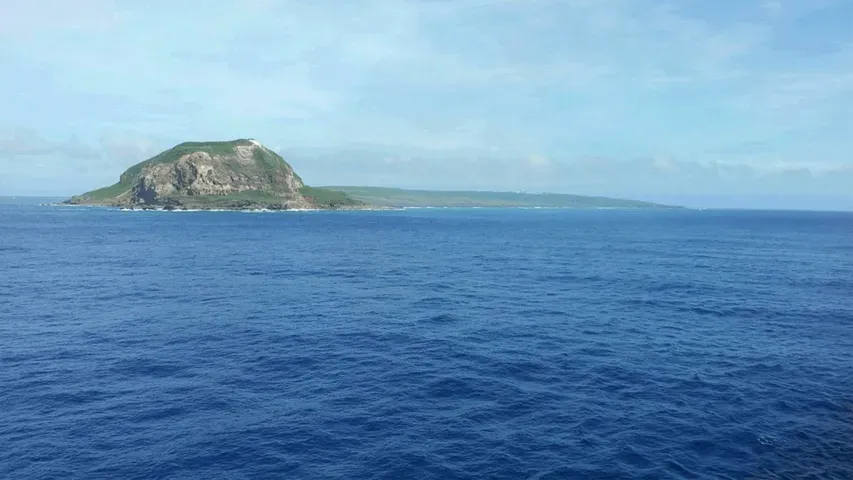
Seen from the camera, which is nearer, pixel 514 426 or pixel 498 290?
pixel 514 426

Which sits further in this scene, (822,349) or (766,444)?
(822,349)

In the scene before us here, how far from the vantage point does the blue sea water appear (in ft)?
115

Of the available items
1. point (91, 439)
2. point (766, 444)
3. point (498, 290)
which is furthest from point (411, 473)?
point (498, 290)

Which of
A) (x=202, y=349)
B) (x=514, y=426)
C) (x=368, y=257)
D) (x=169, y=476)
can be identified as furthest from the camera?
(x=368, y=257)

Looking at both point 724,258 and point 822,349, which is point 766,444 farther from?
point 724,258

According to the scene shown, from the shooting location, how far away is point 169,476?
32.4 meters

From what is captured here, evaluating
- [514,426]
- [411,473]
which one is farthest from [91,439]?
[514,426]

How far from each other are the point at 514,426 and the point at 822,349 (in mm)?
45298

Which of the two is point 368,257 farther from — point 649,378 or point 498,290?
point 649,378

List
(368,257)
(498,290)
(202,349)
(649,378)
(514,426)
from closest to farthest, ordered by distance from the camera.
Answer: (514,426) < (649,378) < (202,349) < (498,290) < (368,257)

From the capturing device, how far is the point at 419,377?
4919 centimetres

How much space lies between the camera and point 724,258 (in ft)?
473

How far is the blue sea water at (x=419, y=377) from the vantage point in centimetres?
3500

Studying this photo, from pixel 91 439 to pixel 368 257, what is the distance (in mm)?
104349
